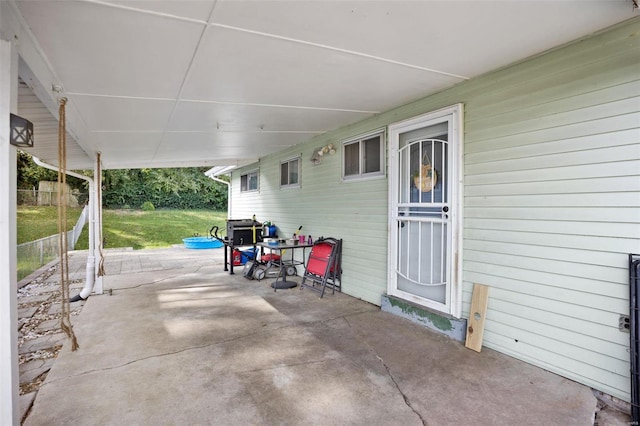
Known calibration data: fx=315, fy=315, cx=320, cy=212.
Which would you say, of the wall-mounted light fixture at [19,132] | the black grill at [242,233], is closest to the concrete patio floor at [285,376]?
the wall-mounted light fixture at [19,132]

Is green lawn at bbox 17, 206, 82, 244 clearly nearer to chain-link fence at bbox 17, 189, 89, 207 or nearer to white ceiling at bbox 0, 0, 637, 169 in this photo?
chain-link fence at bbox 17, 189, 89, 207

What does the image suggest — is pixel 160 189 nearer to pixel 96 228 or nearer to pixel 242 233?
pixel 242 233

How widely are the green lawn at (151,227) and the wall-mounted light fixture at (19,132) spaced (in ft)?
38.1

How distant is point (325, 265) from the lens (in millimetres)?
5195

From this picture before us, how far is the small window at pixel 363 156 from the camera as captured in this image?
457 cm

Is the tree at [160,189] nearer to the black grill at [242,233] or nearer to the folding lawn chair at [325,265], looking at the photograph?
the black grill at [242,233]

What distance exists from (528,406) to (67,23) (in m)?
4.02

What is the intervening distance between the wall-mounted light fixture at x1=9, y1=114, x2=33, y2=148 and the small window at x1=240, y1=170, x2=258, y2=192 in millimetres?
7188

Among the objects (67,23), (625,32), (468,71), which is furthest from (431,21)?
(67,23)

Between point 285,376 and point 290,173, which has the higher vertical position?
point 290,173

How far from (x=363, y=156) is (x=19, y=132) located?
3971 mm

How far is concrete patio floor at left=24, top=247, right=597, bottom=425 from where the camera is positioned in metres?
2.15

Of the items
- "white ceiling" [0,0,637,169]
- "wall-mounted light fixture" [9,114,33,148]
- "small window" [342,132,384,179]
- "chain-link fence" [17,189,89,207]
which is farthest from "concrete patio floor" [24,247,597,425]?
"chain-link fence" [17,189,89,207]

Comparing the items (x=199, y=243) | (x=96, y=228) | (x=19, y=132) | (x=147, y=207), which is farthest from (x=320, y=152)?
(x=147, y=207)
